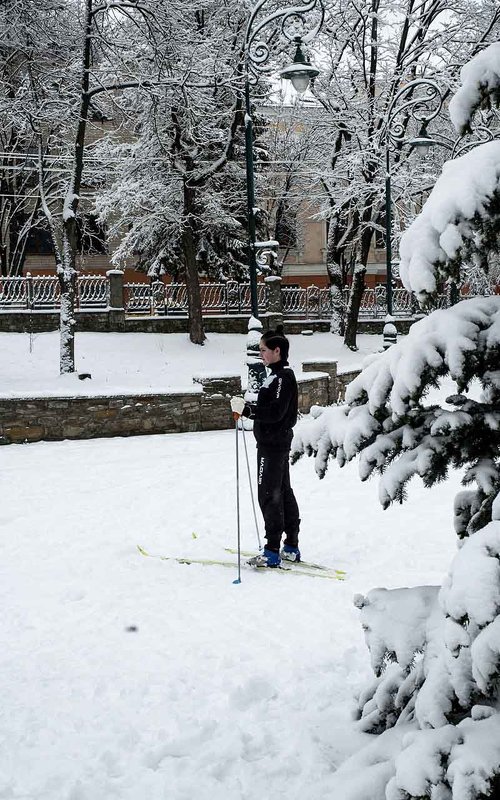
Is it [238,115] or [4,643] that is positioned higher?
[238,115]

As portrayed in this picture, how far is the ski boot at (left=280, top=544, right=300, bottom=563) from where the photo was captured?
7.28 meters

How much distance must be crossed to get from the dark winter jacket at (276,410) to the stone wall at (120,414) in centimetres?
801

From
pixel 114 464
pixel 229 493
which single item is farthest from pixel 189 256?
pixel 229 493

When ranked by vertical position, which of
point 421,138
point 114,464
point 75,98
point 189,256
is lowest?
point 114,464

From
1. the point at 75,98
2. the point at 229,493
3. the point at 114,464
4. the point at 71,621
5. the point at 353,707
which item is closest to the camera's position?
the point at 353,707

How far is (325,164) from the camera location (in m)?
30.0

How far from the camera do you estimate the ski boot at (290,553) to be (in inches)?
287

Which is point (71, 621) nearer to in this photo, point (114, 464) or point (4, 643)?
point (4, 643)

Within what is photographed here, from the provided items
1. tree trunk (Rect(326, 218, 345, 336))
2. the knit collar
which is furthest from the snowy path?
tree trunk (Rect(326, 218, 345, 336))

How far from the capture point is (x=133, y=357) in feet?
82.0

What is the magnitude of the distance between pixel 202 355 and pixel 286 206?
1946 centimetres

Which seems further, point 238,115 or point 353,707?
point 238,115

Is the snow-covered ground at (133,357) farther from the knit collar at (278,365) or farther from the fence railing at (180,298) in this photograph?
the knit collar at (278,365)

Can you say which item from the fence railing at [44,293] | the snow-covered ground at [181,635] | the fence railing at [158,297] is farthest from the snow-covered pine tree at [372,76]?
the snow-covered ground at [181,635]
